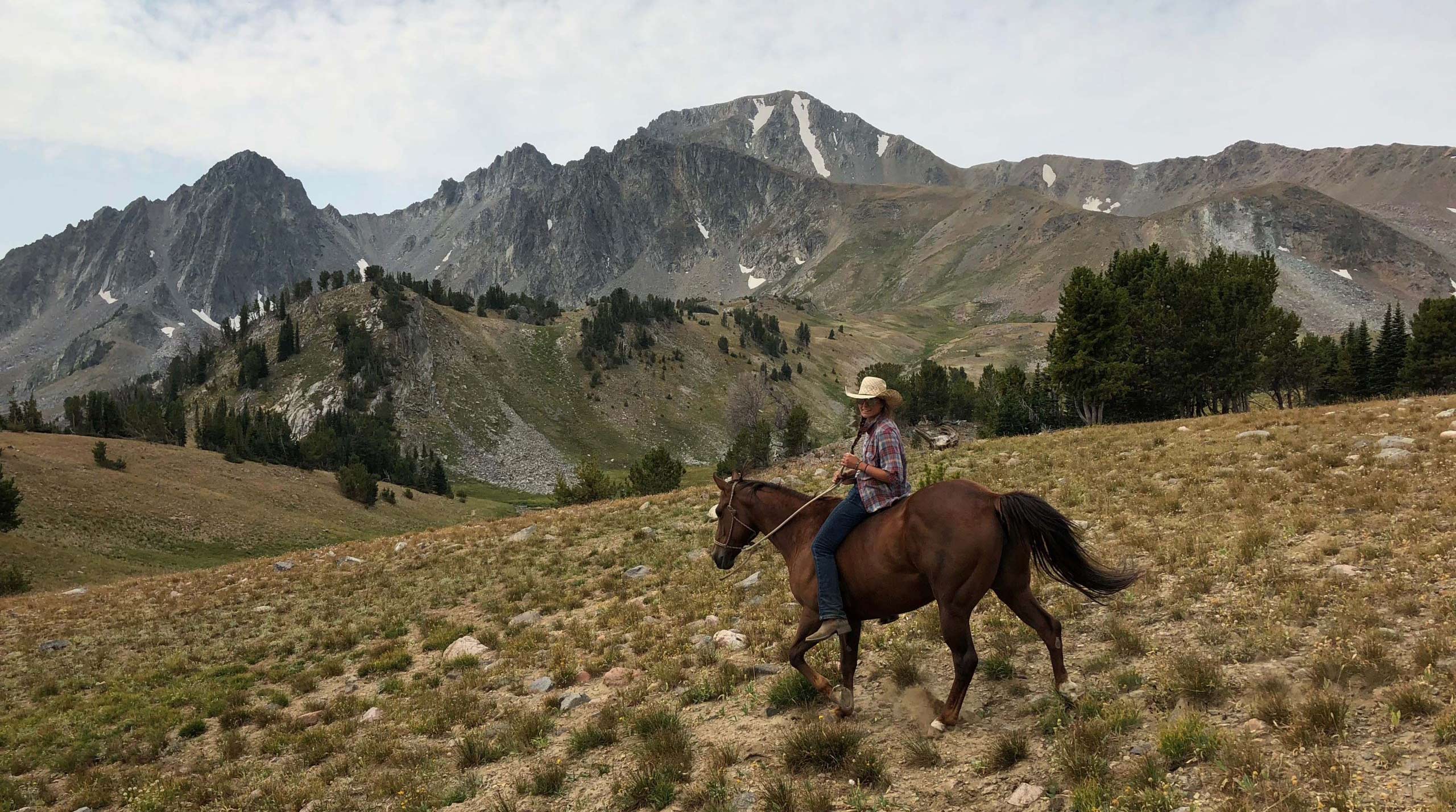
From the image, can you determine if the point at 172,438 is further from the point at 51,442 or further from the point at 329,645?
the point at 329,645

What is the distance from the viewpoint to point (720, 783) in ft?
23.7

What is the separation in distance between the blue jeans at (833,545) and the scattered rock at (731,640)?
366cm

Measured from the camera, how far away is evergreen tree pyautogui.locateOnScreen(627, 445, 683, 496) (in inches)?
2366

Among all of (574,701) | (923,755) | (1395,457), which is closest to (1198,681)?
(923,755)

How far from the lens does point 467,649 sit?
14.3 meters

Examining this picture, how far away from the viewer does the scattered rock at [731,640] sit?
11.7 m

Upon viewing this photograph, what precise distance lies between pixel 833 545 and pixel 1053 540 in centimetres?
267

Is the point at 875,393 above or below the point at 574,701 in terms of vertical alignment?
above

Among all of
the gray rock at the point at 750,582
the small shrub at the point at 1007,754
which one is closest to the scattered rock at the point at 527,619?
the gray rock at the point at 750,582

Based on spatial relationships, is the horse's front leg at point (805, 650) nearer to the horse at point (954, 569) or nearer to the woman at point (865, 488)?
the horse at point (954, 569)

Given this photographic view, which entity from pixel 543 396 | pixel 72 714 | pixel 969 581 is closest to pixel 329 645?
pixel 72 714

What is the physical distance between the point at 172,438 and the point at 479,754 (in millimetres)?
100122

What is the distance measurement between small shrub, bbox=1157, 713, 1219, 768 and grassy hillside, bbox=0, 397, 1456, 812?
20mm

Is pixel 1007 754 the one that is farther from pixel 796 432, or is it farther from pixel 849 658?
pixel 796 432
